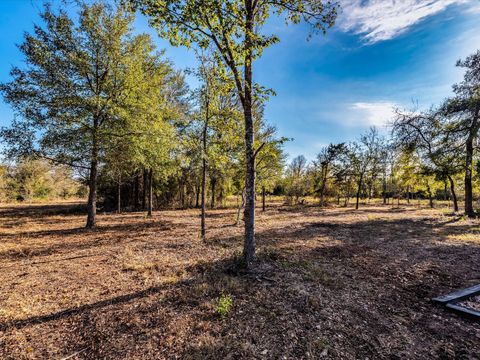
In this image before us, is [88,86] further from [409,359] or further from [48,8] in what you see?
[409,359]

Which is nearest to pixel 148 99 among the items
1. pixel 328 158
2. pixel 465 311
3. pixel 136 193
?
pixel 465 311

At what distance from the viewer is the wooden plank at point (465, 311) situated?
451 cm

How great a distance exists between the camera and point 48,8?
11430mm

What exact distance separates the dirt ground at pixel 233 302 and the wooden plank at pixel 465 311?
0.15 meters

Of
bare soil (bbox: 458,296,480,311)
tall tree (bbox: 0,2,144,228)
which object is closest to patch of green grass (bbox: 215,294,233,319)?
bare soil (bbox: 458,296,480,311)

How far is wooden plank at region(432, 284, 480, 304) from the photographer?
5.13 meters

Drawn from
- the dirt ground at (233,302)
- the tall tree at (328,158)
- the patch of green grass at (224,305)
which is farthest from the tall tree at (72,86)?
the tall tree at (328,158)

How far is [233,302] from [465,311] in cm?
493

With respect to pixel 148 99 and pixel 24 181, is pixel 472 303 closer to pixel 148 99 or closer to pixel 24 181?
pixel 148 99

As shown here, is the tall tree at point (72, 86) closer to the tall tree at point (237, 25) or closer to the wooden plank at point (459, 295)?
the tall tree at point (237, 25)

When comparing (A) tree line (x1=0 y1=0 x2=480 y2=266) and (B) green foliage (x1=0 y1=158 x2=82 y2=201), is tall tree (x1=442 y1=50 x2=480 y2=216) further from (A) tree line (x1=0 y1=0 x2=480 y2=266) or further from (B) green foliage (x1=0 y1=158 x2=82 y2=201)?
(B) green foliage (x1=0 y1=158 x2=82 y2=201)

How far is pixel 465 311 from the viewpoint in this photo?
464 cm

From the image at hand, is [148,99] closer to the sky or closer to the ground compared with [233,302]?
closer to the sky

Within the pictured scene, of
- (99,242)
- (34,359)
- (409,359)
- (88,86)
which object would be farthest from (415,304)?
(88,86)
